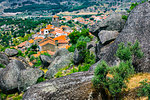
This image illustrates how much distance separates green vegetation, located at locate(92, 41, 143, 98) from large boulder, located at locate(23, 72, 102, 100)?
1.01 metres

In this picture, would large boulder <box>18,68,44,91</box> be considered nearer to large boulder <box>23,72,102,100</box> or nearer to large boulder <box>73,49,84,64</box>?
large boulder <box>73,49,84,64</box>

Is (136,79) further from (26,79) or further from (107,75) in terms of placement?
(26,79)

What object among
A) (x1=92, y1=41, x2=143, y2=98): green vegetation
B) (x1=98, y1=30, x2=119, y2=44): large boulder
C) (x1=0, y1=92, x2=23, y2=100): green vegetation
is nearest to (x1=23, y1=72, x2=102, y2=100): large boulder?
(x1=92, y1=41, x2=143, y2=98): green vegetation

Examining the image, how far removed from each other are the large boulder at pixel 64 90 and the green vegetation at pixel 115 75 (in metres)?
1.01

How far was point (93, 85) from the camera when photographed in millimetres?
10375

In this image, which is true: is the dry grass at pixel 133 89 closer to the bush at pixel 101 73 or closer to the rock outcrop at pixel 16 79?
the bush at pixel 101 73

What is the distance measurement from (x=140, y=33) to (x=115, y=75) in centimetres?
717

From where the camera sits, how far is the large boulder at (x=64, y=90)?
995 centimetres

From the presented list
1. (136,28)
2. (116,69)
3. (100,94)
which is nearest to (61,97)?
(100,94)

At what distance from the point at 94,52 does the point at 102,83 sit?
16.6 meters

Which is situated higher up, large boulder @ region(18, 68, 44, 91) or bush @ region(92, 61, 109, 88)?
bush @ region(92, 61, 109, 88)

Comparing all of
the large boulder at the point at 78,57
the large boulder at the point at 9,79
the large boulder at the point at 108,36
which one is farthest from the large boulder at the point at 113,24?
the large boulder at the point at 9,79

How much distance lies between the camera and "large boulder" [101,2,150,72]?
12347 millimetres

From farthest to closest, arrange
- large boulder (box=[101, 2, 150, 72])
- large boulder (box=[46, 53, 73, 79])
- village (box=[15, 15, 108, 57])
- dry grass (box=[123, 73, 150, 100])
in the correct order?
village (box=[15, 15, 108, 57]) → large boulder (box=[46, 53, 73, 79]) → large boulder (box=[101, 2, 150, 72]) → dry grass (box=[123, 73, 150, 100])
